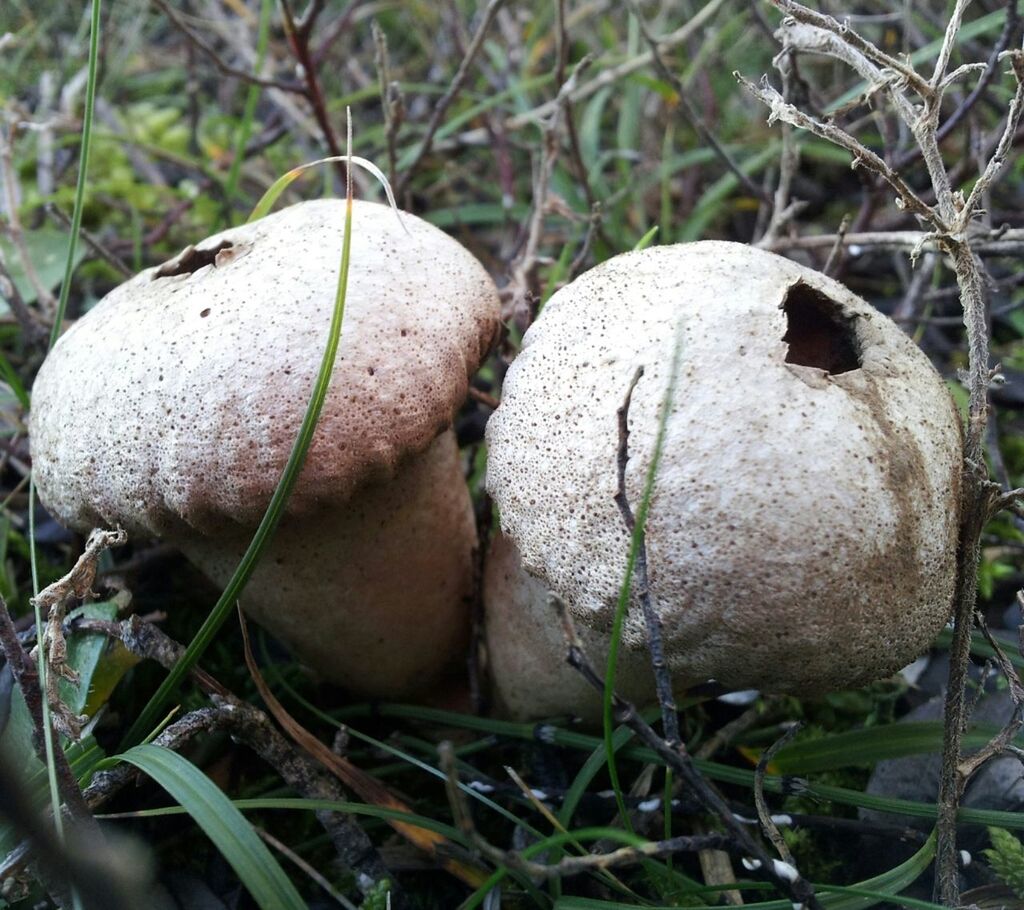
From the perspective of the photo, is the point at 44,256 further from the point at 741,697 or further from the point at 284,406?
the point at 741,697

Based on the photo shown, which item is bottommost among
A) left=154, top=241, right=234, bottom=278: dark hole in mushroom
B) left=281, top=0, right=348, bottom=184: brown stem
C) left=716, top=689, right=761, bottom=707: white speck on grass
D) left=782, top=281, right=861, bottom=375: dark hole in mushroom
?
left=716, top=689, right=761, bottom=707: white speck on grass

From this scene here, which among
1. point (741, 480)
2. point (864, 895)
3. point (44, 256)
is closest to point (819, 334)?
point (741, 480)

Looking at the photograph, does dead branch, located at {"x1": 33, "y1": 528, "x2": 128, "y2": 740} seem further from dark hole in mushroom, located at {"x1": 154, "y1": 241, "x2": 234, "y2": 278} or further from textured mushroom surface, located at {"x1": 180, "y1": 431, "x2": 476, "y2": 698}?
dark hole in mushroom, located at {"x1": 154, "y1": 241, "x2": 234, "y2": 278}

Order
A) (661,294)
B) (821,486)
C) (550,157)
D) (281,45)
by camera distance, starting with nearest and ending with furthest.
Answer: (821,486) → (661,294) → (550,157) → (281,45)

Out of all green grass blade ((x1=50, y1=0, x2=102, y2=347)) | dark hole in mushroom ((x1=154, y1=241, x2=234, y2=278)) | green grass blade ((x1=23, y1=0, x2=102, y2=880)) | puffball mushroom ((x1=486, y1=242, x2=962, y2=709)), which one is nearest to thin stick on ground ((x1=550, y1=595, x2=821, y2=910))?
puffball mushroom ((x1=486, y1=242, x2=962, y2=709))

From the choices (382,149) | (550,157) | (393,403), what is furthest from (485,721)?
(382,149)

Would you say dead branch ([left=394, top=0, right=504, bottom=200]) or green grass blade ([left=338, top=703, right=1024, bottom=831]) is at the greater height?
dead branch ([left=394, top=0, right=504, bottom=200])

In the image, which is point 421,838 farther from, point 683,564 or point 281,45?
point 281,45
